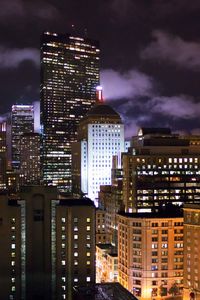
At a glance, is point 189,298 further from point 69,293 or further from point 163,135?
point 163,135

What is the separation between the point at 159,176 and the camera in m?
116

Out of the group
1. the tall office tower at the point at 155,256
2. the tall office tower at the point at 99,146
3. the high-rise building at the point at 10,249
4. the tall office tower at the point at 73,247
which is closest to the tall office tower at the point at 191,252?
the tall office tower at the point at 155,256

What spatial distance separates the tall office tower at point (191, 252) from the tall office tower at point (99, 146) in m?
102

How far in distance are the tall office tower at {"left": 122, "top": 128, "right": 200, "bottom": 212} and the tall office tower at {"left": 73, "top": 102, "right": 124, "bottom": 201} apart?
191 feet

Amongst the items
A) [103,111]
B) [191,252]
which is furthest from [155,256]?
[103,111]

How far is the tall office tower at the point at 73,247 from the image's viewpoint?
224 feet

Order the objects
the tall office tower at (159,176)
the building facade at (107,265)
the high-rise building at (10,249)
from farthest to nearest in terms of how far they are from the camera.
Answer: the tall office tower at (159,176) → the building facade at (107,265) → the high-rise building at (10,249)

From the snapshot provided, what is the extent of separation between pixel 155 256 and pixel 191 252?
6.96 meters

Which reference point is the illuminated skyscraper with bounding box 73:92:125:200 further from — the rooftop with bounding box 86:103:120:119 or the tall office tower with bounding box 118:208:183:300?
the tall office tower with bounding box 118:208:183:300

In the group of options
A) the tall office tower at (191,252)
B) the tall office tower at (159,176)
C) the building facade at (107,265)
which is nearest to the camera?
the tall office tower at (191,252)

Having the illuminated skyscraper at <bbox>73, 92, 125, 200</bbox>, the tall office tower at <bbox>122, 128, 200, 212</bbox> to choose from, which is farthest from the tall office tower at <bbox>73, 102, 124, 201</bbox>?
the tall office tower at <bbox>122, 128, 200, 212</bbox>

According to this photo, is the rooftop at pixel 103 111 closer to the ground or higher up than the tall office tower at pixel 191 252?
higher up

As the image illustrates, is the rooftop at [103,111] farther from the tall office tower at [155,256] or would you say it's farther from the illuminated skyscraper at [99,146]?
the tall office tower at [155,256]

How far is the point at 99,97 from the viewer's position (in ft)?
632
